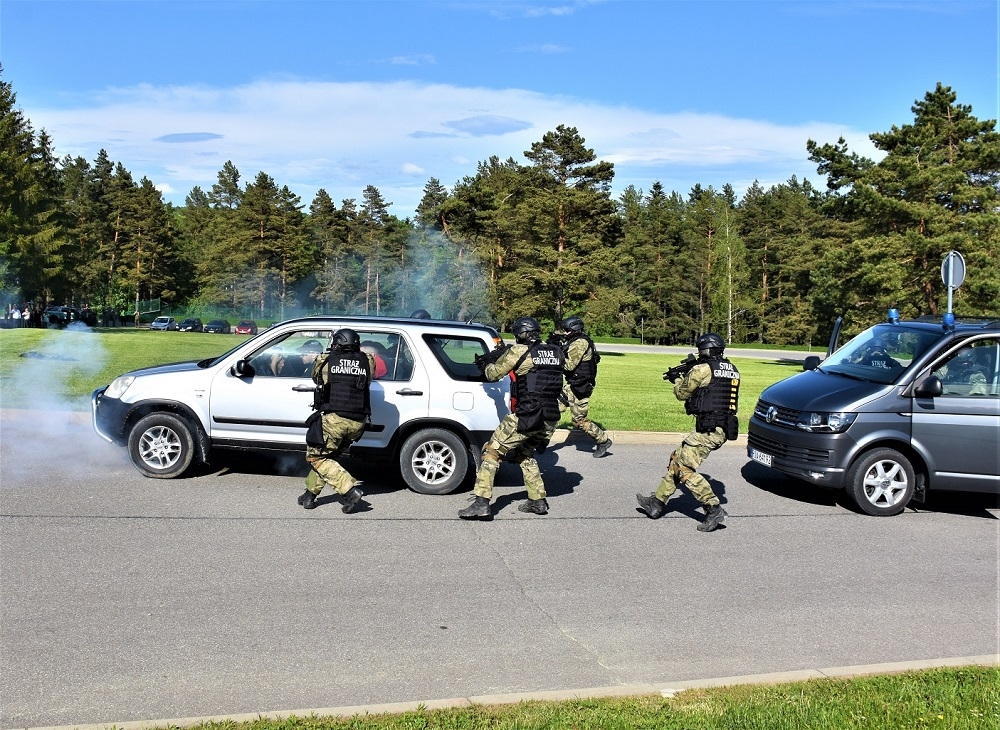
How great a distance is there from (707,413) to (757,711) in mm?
3932

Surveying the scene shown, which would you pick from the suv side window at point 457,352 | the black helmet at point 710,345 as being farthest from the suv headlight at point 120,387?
the black helmet at point 710,345

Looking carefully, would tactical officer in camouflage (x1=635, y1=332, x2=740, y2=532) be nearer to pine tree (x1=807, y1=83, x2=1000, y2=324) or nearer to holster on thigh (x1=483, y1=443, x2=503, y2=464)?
holster on thigh (x1=483, y1=443, x2=503, y2=464)

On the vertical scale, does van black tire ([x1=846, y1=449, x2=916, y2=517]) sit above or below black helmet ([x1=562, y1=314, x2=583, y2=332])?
below

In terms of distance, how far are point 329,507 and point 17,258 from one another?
179 feet

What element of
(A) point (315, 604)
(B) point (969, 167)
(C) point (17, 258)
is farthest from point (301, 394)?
(C) point (17, 258)

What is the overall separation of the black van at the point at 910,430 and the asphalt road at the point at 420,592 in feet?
1.26

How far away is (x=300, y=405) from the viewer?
29.1 feet

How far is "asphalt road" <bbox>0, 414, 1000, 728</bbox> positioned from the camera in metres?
4.59

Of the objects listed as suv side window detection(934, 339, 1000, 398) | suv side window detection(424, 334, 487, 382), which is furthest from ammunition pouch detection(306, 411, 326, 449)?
suv side window detection(934, 339, 1000, 398)

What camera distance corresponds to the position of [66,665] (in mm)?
4582

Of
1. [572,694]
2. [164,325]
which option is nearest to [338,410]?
[572,694]

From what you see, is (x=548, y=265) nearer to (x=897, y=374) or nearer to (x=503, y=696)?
(x=897, y=374)

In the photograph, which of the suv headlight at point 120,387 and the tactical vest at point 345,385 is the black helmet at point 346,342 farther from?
the suv headlight at point 120,387

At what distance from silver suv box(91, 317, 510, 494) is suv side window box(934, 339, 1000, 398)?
4534mm
